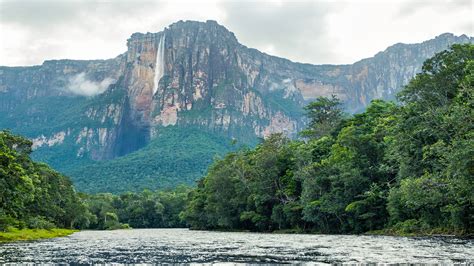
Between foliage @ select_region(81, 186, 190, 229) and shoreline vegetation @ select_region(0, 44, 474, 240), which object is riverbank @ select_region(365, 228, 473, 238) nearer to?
shoreline vegetation @ select_region(0, 44, 474, 240)

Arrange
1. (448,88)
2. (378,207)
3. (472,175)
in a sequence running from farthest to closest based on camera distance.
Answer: (378,207)
(448,88)
(472,175)

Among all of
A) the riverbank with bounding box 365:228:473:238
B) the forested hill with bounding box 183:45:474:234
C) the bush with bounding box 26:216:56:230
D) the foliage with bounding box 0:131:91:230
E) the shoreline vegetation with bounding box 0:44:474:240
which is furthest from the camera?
the bush with bounding box 26:216:56:230

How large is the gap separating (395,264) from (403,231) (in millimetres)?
32881

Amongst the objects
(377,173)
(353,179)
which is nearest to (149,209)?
(353,179)

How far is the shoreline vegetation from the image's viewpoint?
43.0 meters

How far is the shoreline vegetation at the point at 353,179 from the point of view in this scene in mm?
42969

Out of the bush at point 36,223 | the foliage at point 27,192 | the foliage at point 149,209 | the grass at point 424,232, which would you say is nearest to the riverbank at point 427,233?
the grass at point 424,232

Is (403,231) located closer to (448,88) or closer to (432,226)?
(432,226)

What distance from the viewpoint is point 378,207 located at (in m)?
59.8

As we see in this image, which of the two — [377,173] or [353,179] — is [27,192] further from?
[377,173]

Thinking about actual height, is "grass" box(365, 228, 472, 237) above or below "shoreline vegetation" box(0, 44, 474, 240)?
below

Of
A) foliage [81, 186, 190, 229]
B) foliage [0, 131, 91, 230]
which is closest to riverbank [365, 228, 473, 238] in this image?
foliage [0, 131, 91, 230]

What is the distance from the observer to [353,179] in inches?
2411

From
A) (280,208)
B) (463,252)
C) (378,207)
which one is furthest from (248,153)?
(463,252)
